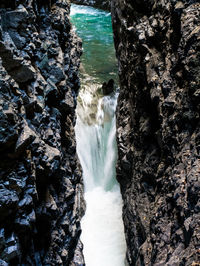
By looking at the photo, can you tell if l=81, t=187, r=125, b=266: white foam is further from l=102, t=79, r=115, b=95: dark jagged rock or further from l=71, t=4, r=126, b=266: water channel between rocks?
l=102, t=79, r=115, b=95: dark jagged rock

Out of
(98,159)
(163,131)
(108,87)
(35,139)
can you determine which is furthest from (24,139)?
(108,87)

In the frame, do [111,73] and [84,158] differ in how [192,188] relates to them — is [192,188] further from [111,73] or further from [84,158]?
[111,73]

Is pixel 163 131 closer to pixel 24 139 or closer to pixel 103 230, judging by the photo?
pixel 24 139

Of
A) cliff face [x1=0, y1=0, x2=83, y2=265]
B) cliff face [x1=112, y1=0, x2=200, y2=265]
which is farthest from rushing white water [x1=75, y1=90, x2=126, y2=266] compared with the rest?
cliff face [x1=0, y1=0, x2=83, y2=265]

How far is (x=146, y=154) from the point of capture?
679 centimetres

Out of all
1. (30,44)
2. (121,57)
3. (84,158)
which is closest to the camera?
(30,44)

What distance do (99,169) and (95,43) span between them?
34.9 feet

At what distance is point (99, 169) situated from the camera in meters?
12.2

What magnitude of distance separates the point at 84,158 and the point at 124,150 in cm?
351

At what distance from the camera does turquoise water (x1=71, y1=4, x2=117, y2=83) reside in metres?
15.2

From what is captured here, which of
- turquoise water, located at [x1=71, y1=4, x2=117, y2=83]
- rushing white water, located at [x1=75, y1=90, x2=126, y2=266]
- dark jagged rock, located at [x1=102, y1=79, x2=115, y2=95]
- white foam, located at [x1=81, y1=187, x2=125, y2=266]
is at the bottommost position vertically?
white foam, located at [x1=81, y1=187, x2=125, y2=266]

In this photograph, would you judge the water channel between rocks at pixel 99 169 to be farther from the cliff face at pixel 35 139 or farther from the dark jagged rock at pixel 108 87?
the cliff face at pixel 35 139

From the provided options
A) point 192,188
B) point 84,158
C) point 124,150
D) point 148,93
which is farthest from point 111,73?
point 192,188

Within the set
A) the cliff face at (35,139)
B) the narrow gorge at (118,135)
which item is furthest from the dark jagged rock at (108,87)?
the cliff face at (35,139)
